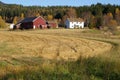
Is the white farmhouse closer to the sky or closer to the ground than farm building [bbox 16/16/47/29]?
closer to the ground

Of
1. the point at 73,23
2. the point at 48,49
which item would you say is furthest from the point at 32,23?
the point at 48,49

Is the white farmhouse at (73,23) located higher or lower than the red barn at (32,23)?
lower

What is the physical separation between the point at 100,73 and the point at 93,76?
0.66 meters

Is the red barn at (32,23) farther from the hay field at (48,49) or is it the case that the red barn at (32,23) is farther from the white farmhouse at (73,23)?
the hay field at (48,49)

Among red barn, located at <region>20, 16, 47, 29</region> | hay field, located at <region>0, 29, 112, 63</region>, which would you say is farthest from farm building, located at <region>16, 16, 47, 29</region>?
hay field, located at <region>0, 29, 112, 63</region>

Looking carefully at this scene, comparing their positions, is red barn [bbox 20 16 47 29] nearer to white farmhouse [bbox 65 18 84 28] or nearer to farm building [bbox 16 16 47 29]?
farm building [bbox 16 16 47 29]

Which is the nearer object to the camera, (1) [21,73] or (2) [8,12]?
(1) [21,73]

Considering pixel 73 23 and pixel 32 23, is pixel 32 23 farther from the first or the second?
pixel 73 23

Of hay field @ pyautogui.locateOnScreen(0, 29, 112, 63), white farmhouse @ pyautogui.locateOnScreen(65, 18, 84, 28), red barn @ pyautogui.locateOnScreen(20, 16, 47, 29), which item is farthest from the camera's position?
white farmhouse @ pyautogui.locateOnScreen(65, 18, 84, 28)

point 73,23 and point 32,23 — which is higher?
point 32,23

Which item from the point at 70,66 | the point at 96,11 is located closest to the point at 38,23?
the point at 96,11

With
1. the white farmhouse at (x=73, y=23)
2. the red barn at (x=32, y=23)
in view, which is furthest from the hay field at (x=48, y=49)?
the white farmhouse at (x=73, y=23)

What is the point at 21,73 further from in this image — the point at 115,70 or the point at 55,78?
the point at 115,70

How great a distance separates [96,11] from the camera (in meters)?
165
